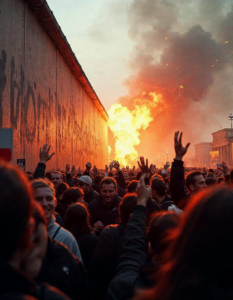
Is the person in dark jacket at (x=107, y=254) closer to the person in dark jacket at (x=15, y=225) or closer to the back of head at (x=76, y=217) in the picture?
the back of head at (x=76, y=217)

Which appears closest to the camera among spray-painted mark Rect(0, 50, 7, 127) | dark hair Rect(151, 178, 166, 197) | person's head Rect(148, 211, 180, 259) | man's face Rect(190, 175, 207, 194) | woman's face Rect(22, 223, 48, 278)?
woman's face Rect(22, 223, 48, 278)

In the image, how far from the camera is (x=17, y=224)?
1314 mm

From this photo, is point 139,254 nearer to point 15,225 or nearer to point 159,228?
point 159,228

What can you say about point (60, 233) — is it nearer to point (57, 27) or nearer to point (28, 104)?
point (28, 104)

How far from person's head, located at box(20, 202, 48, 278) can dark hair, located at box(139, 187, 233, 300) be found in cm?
54

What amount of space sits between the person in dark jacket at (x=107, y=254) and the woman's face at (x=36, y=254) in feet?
5.26

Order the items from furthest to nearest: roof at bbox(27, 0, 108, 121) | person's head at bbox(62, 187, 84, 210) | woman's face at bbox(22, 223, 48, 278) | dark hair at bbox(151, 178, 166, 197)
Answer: roof at bbox(27, 0, 108, 121), dark hair at bbox(151, 178, 166, 197), person's head at bbox(62, 187, 84, 210), woman's face at bbox(22, 223, 48, 278)

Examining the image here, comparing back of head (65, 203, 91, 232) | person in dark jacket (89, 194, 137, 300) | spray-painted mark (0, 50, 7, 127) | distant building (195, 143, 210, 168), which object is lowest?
person in dark jacket (89, 194, 137, 300)

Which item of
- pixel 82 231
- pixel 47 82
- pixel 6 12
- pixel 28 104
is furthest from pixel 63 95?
pixel 82 231

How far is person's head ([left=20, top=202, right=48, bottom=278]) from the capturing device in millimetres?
1627

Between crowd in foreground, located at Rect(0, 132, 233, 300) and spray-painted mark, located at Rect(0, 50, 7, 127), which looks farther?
spray-painted mark, located at Rect(0, 50, 7, 127)

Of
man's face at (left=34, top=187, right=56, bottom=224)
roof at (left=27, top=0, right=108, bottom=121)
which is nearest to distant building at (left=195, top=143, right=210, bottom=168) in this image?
roof at (left=27, top=0, right=108, bottom=121)

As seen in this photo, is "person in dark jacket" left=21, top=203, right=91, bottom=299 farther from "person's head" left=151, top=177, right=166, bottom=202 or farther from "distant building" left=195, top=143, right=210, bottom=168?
"distant building" left=195, top=143, right=210, bottom=168

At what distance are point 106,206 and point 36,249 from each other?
4.11m
